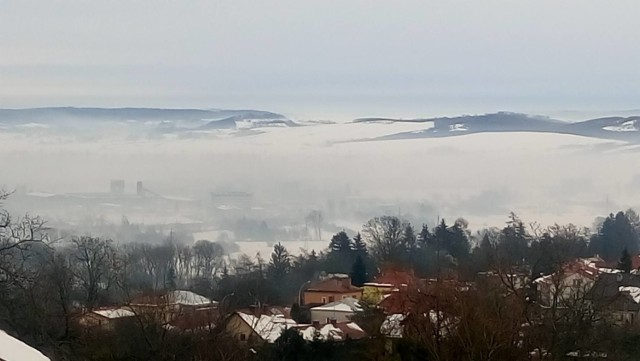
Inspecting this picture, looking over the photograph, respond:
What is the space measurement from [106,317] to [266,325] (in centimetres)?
274

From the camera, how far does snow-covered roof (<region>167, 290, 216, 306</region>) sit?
Result: 14.9 m

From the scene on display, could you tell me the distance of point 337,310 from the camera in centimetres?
1841

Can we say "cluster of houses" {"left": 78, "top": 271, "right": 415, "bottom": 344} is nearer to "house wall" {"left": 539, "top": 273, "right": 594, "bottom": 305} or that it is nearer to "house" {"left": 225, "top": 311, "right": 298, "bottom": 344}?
"house" {"left": 225, "top": 311, "right": 298, "bottom": 344}

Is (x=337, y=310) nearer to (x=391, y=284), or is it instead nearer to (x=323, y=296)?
(x=391, y=284)

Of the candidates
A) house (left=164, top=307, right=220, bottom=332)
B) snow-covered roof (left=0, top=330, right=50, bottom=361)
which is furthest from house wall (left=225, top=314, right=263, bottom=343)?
snow-covered roof (left=0, top=330, right=50, bottom=361)

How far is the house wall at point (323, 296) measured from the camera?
70.3 ft

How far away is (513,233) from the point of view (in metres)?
22.8

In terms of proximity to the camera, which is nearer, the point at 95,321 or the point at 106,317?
the point at 95,321

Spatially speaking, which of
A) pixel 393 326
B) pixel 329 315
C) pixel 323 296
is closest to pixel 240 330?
pixel 393 326

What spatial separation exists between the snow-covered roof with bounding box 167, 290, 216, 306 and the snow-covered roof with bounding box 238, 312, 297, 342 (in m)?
0.88

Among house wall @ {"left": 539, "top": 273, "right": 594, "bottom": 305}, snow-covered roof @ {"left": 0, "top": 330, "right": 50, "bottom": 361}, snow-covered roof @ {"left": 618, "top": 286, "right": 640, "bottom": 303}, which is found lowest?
snow-covered roof @ {"left": 618, "top": 286, "right": 640, "bottom": 303}

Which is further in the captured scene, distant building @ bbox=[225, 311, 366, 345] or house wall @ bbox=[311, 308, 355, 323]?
house wall @ bbox=[311, 308, 355, 323]

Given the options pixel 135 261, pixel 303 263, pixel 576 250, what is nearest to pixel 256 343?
pixel 135 261

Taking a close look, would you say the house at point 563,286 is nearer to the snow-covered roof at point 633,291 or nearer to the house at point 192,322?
the snow-covered roof at point 633,291
